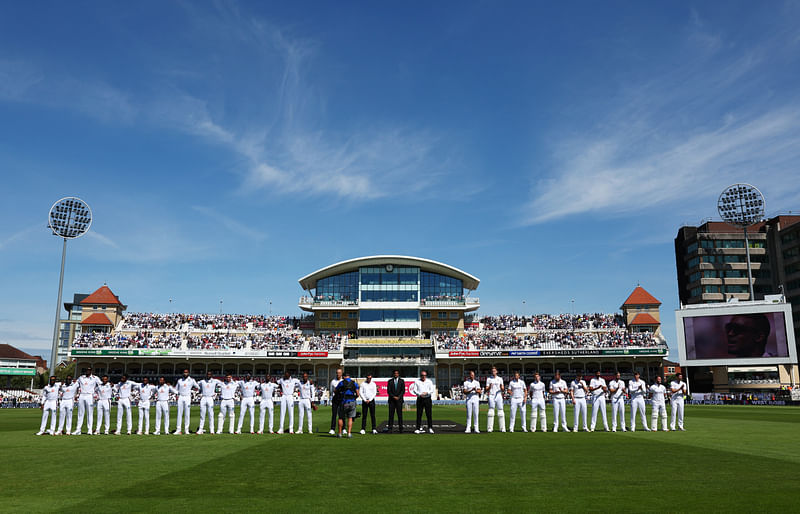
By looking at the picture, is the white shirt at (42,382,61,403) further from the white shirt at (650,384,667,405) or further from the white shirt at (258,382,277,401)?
the white shirt at (650,384,667,405)

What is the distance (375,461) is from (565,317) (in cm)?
6721

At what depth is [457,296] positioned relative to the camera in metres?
76.2

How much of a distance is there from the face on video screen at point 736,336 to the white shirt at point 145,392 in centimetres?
5483

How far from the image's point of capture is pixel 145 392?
19.6m

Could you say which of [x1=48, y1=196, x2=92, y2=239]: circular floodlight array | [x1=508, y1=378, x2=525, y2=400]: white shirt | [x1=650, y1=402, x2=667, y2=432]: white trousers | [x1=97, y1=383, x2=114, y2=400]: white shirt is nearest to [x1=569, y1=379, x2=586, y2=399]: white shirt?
[x1=508, y1=378, x2=525, y2=400]: white shirt

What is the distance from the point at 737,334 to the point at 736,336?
223 mm

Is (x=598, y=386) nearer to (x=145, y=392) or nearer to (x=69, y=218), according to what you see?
(x=145, y=392)

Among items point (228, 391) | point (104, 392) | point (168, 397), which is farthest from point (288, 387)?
point (104, 392)

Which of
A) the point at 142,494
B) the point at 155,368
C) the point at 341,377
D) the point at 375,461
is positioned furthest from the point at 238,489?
the point at 155,368

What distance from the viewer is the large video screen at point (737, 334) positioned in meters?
56.3

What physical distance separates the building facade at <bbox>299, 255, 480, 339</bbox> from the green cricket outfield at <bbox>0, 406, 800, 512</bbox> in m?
57.1

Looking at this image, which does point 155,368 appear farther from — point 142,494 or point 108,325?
point 142,494

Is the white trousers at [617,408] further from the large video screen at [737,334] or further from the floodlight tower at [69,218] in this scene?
the floodlight tower at [69,218]

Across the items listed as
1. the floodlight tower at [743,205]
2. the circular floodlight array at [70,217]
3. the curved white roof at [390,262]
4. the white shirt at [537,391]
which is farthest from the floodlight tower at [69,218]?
the floodlight tower at [743,205]
